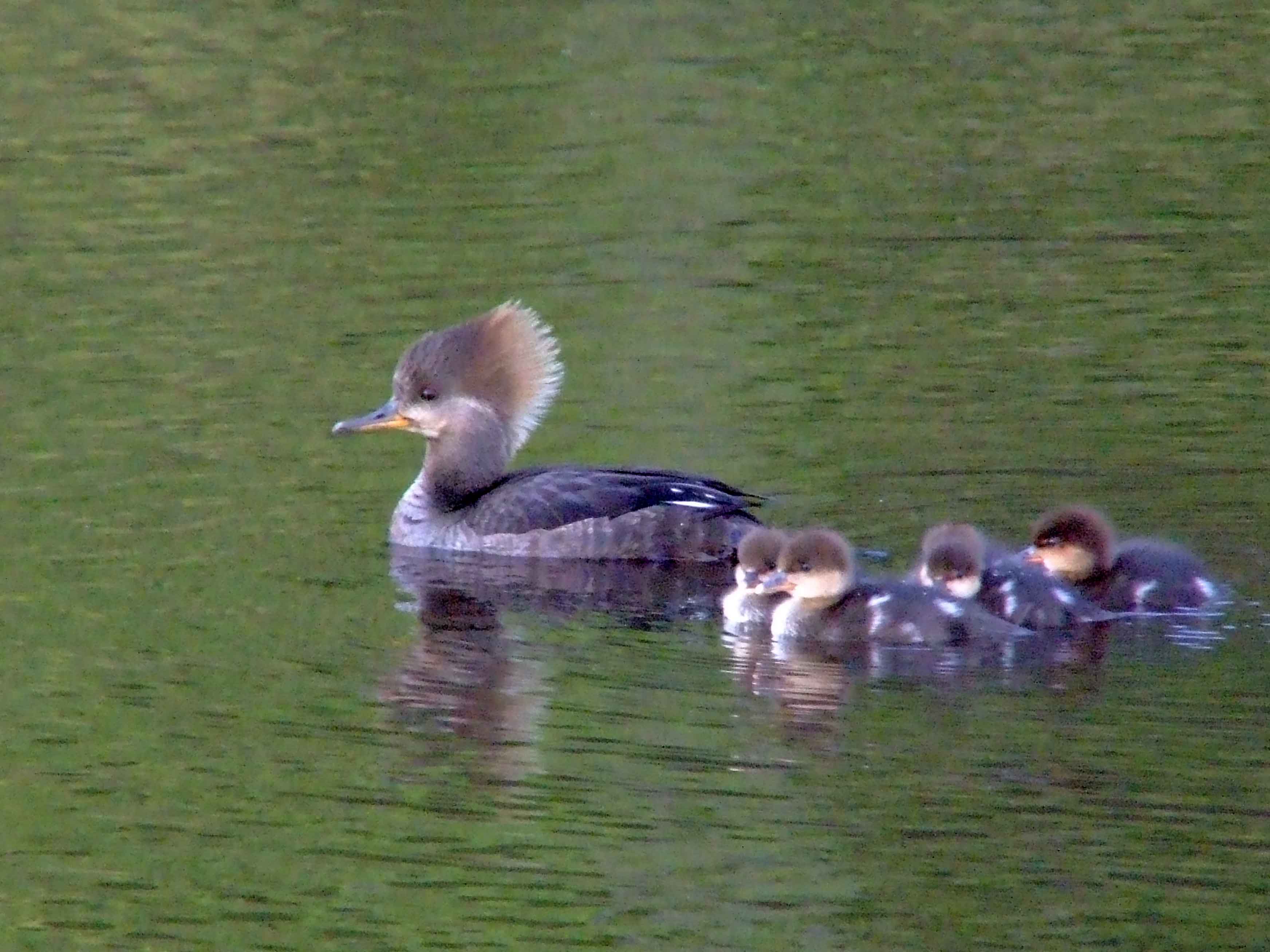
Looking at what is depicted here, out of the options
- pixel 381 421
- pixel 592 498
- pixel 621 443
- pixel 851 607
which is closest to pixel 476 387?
pixel 381 421

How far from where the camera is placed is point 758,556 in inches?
327

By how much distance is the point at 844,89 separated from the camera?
15.9 m

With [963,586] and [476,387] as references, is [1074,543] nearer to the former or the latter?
[963,586]

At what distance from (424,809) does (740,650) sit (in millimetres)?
1554

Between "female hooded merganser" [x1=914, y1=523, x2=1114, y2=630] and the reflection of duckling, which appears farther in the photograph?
the reflection of duckling

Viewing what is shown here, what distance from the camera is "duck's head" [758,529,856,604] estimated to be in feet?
26.5

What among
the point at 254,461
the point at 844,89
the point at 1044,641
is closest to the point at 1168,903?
the point at 1044,641

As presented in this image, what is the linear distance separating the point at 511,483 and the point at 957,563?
2445 mm

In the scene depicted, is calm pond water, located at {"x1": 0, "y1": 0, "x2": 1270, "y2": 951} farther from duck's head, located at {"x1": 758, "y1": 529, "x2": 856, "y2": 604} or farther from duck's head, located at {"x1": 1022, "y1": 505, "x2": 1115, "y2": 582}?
duck's head, located at {"x1": 1022, "y1": 505, "x2": 1115, "y2": 582}

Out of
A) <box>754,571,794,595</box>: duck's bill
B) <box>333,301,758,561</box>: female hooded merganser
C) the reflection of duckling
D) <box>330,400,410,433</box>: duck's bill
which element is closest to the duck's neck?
<box>333,301,758,561</box>: female hooded merganser

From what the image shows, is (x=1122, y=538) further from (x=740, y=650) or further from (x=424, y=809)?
(x=424, y=809)

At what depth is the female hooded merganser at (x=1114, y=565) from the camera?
321 inches

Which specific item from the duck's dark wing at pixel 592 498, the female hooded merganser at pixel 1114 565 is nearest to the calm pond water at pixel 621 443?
the female hooded merganser at pixel 1114 565

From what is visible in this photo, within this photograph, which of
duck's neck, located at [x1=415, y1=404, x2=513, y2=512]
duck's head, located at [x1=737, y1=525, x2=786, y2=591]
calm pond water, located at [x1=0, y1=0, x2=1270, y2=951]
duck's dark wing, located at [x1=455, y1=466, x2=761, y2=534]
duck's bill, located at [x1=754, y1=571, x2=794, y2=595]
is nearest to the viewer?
calm pond water, located at [x1=0, y1=0, x2=1270, y2=951]
